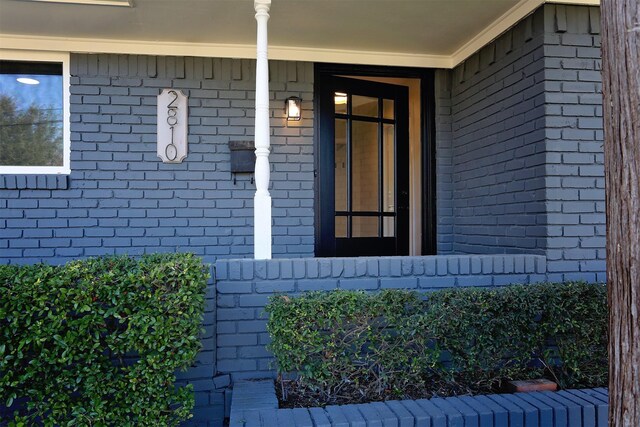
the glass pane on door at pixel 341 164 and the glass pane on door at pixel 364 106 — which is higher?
the glass pane on door at pixel 364 106

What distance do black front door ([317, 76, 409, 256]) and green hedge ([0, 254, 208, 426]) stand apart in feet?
7.51

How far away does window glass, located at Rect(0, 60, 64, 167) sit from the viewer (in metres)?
4.02

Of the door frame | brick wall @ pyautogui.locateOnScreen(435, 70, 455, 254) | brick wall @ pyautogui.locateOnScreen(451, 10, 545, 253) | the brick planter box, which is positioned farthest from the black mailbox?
the brick planter box

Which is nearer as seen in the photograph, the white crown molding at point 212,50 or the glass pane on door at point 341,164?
the white crown molding at point 212,50

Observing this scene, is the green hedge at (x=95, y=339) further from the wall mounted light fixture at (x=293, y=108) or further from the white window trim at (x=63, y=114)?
the wall mounted light fixture at (x=293, y=108)

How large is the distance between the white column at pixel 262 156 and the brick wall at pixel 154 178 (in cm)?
102

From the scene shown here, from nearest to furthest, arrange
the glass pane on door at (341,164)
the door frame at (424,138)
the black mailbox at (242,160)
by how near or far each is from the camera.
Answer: the black mailbox at (242,160), the door frame at (424,138), the glass pane on door at (341,164)

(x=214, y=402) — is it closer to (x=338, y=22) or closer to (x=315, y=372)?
(x=315, y=372)

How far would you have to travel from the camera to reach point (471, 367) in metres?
2.57

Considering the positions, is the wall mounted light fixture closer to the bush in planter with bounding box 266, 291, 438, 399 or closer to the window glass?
the window glass

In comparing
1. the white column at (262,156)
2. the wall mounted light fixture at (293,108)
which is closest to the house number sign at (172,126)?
the wall mounted light fixture at (293,108)

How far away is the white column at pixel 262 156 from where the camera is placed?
3.10 meters

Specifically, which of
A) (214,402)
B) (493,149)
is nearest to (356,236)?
(493,149)

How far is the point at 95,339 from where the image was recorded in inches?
86.4
